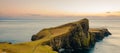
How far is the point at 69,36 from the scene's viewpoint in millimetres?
33969

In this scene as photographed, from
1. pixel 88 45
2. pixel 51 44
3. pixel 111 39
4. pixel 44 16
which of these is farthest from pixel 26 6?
pixel 111 39

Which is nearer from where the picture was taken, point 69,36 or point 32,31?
point 69,36

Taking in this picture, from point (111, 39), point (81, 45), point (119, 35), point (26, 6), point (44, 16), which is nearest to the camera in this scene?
point (26, 6)

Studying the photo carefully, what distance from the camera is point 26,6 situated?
99.3ft

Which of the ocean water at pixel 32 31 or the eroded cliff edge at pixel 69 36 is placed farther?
the ocean water at pixel 32 31

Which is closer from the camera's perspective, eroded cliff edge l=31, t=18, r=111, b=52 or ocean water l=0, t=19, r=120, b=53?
eroded cliff edge l=31, t=18, r=111, b=52

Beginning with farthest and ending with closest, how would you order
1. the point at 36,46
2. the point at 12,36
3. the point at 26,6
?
the point at 12,36 < the point at 26,6 < the point at 36,46

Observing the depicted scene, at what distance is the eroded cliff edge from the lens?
3162cm

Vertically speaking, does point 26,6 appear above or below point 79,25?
above

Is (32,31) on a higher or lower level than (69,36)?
lower

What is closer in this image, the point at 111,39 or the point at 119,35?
the point at 111,39

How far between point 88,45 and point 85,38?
43.4 inches

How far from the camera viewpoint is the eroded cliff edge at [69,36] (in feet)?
104

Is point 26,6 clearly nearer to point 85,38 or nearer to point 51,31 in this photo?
point 51,31
